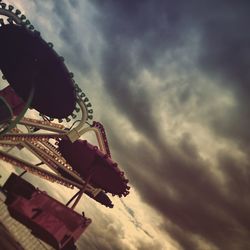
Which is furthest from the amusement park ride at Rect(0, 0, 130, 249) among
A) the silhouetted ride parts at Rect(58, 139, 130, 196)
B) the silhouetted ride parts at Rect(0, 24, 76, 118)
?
the silhouetted ride parts at Rect(58, 139, 130, 196)

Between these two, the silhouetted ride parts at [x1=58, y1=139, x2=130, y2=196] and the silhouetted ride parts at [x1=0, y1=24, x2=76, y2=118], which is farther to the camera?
the silhouetted ride parts at [x1=58, y1=139, x2=130, y2=196]

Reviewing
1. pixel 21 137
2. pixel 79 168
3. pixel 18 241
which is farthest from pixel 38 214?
pixel 18 241

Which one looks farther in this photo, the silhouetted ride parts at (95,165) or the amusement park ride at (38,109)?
the silhouetted ride parts at (95,165)

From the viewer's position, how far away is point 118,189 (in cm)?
2170

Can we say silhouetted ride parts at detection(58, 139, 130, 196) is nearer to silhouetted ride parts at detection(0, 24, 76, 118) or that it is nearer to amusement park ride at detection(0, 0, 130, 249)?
amusement park ride at detection(0, 0, 130, 249)

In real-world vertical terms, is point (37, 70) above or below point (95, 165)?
below

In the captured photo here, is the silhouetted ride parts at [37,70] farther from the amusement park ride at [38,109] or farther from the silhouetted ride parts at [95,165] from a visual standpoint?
the silhouetted ride parts at [95,165]

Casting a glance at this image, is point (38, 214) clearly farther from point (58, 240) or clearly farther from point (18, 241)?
point (18, 241)

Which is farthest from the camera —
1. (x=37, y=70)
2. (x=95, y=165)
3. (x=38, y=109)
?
(x=95, y=165)

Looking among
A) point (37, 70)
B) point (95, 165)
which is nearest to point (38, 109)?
point (37, 70)

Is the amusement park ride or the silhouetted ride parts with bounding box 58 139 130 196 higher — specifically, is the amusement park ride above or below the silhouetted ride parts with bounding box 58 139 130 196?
below

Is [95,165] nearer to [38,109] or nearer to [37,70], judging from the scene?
[38,109]

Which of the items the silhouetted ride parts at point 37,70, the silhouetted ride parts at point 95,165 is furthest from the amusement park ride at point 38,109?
the silhouetted ride parts at point 95,165

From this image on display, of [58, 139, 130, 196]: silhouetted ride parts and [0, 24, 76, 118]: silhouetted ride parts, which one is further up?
[58, 139, 130, 196]: silhouetted ride parts
